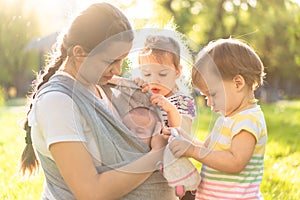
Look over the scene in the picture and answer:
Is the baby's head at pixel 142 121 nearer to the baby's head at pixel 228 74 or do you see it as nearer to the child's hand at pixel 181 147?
the child's hand at pixel 181 147

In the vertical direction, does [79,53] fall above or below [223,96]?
above

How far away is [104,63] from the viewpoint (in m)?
2.56

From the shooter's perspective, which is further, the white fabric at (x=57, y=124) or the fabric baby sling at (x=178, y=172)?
the fabric baby sling at (x=178, y=172)

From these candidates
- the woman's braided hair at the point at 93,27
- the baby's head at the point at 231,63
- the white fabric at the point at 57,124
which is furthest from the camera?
the baby's head at the point at 231,63

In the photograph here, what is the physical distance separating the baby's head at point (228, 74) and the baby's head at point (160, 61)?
371 millimetres

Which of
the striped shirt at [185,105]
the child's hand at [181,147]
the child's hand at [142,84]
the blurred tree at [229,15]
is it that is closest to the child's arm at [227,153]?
the child's hand at [181,147]

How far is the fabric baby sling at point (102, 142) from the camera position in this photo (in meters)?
2.54

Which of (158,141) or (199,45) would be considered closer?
(158,141)

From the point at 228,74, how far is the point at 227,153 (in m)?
0.34

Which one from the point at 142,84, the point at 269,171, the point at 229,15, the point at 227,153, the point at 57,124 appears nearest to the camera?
the point at 57,124

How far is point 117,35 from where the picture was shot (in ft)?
8.35

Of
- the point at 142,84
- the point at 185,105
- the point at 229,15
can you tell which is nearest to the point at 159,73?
the point at 185,105

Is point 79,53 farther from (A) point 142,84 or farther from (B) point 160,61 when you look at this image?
(B) point 160,61

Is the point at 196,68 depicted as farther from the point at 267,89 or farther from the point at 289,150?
Result: the point at 267,89
